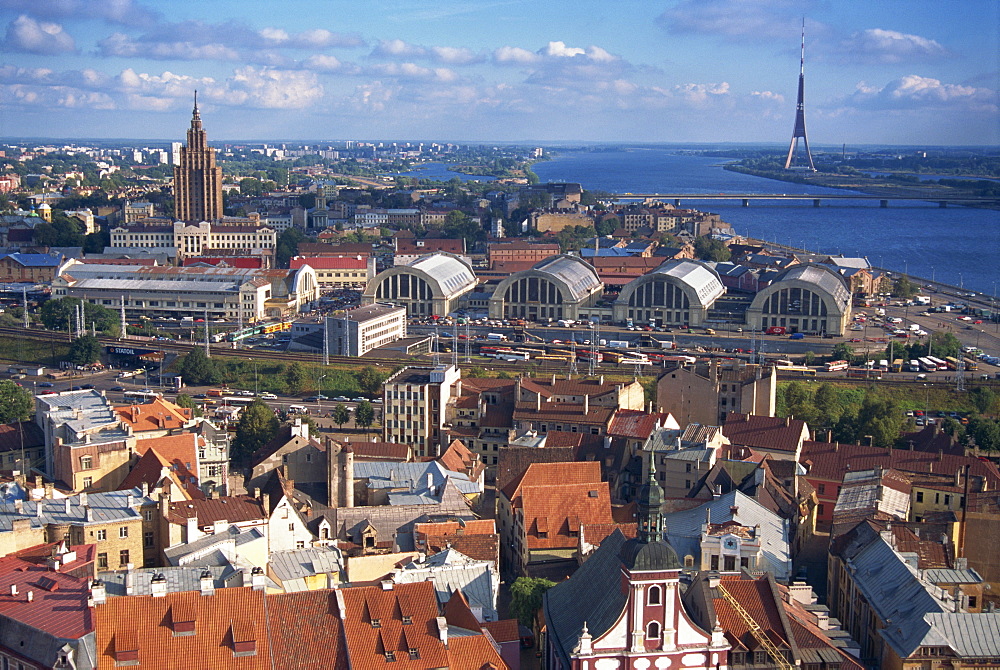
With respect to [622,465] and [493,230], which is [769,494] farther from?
[493,230]

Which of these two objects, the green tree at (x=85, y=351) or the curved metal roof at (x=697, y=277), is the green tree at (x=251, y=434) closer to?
the green tree at (x=85, y=351)

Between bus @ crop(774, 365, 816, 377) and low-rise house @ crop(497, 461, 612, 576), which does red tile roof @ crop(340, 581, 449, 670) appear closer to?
low-rise house @ crop(497, 461, 612, 576)

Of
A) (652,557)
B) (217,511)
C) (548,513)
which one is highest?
(652,557)

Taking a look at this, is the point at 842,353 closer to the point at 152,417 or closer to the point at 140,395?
the point at 140,395

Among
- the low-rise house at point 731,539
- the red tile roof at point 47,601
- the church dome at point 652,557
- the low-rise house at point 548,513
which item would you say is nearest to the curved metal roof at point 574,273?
the low-rise house at point 548,513

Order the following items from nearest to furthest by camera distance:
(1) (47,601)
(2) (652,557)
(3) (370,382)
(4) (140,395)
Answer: (2) (652,557) < (1) (47,601) < (4) (140,395) < (3) (370,382)

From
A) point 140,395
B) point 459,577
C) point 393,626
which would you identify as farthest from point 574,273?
point 393,626
